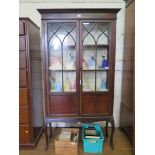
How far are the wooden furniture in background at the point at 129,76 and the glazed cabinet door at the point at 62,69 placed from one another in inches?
26.7

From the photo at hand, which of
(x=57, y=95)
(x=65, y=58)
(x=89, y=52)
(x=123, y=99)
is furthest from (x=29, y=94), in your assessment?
(x=123, y=99)

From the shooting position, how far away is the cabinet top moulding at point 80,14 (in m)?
1.97

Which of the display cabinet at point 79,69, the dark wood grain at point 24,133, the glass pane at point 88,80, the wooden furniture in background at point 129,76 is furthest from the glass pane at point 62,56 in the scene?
the wooden furniture in background at point 129,76

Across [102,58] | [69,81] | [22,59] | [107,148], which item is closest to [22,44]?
[22,59]

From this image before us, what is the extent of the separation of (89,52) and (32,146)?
53.5 inches

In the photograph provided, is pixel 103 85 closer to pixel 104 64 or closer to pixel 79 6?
pixel 104 64

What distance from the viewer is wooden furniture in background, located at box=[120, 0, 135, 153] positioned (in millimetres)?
2127

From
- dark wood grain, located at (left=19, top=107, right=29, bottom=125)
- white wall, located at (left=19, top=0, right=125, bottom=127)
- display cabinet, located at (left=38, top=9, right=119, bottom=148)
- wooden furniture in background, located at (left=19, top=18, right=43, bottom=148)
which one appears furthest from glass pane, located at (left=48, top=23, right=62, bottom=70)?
white wall, located at (left=19, top=0, right=125, bottom=127)

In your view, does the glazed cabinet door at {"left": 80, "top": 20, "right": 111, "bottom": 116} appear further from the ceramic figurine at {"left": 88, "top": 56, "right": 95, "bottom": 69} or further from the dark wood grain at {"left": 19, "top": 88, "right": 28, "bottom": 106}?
the dark wood grain at {"left": 19, "top": 88, "right": 28, "bottom": 106}

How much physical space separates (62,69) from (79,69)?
222mm

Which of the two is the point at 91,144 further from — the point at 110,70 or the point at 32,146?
the point at 110,70

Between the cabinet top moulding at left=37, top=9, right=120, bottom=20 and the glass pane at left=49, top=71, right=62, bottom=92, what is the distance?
0.66 metres
